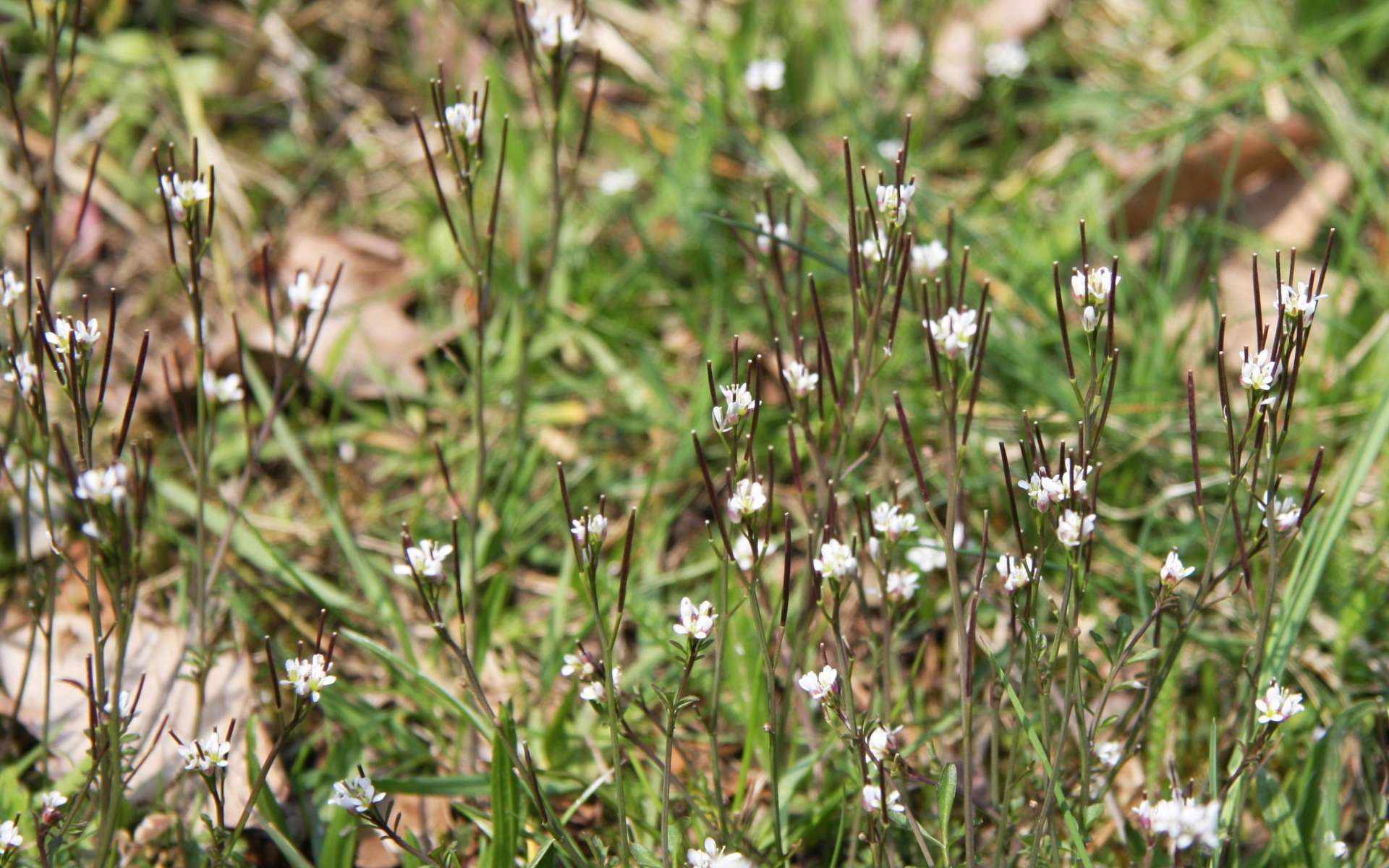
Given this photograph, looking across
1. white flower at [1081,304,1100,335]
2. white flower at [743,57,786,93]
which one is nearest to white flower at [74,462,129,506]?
white flower at [1081,304,1100,335]

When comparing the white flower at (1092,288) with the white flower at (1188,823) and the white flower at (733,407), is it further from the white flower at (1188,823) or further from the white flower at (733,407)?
the white flower at (1188,823)

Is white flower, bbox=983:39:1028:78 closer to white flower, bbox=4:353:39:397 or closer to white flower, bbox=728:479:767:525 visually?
white flower, bbox=728:479:767:525

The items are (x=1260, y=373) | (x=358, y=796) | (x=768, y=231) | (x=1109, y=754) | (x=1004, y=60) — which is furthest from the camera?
(x=1004, y=60)

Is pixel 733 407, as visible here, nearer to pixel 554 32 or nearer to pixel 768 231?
pixel 768 231

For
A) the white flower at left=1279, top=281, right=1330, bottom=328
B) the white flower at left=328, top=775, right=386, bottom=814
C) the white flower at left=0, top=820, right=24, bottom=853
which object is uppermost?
the white flower at left=1279, top=281, right=1330, bottom=328

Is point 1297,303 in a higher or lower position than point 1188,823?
higher

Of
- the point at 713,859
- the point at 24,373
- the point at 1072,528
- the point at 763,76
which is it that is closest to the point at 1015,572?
the point at 1072,528

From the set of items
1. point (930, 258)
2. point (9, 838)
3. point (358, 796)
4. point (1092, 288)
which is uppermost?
point (930, 258)
